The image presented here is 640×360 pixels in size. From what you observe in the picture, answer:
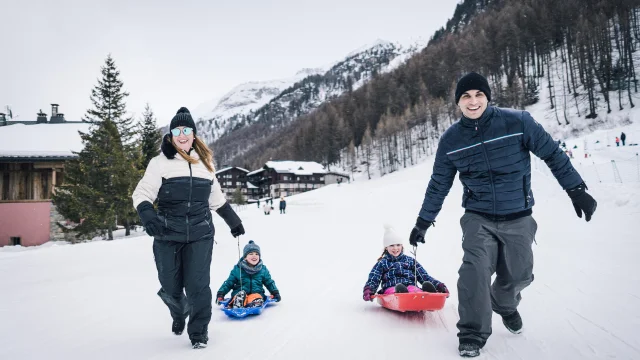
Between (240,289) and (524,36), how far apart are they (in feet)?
240

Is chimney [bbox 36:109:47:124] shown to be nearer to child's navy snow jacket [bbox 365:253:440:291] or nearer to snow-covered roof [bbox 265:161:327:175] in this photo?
child's navy snow jacket [bbox 365:253:440:291]

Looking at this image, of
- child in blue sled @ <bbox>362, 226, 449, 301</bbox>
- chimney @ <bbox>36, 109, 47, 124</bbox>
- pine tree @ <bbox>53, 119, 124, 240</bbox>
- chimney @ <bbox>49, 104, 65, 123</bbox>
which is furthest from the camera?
chimney @ <bbox>49, 104, 65, 123</bbox>

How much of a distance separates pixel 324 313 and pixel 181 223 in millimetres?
2020

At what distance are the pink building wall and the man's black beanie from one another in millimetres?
25563

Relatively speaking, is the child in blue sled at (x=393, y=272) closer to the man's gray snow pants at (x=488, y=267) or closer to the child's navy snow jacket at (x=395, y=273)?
the child's navy snow jacket at (x=395, y=273)

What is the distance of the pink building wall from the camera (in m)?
20.5

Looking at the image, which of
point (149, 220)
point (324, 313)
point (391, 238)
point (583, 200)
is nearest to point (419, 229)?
point (583, 200)

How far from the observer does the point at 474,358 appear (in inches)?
96.3

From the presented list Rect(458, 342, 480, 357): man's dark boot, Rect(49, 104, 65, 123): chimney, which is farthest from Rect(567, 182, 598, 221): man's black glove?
Rect(49, 104, 65, 123): chimney

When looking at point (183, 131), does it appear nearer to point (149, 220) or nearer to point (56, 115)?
point (149, 220)

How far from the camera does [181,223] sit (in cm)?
299

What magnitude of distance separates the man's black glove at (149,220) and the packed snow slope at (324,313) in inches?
39.1

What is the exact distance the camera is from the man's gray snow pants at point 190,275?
9.71ft

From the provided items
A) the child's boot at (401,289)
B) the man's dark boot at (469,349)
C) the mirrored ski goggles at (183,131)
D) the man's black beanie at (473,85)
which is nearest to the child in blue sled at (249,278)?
the child's boot at (401,289)
